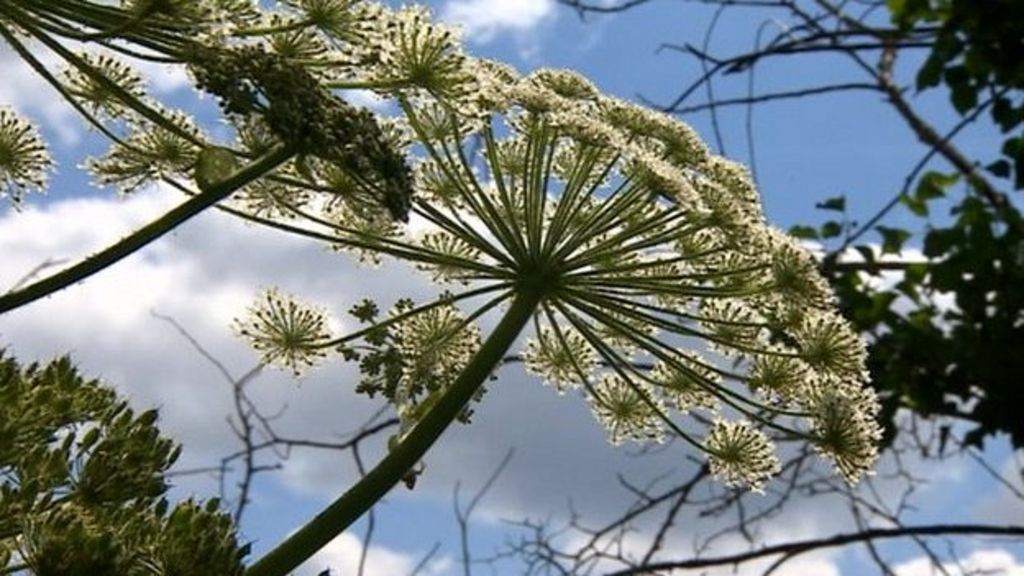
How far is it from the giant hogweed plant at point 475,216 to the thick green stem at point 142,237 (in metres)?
0.03

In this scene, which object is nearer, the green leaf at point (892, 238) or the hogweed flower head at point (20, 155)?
the hogweed flower head at point (20, 155)

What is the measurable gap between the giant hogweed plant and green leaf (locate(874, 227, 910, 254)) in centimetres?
235

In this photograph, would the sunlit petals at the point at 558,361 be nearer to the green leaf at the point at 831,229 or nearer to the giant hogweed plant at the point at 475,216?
the giant hogweed plant at the point at 475,216

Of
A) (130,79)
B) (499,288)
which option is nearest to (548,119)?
(499,288)

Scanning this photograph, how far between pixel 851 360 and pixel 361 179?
1.09 m

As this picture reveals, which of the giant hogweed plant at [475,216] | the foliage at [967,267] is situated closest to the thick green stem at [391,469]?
the giant hogweed plant at [475,216]

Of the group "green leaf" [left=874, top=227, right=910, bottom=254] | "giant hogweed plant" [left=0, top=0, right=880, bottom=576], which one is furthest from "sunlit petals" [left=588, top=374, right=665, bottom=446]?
"green leaf" [left=874, top=227, right=910, bottom=254]

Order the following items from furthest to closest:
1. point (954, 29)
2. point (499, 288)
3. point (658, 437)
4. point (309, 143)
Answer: point (954, 29) → point (658, 437) → point (499, 288) → point (309, 143)

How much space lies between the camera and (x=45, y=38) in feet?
6.33

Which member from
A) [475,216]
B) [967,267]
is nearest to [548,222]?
[475,216]

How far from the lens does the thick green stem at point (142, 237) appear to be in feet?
5.60

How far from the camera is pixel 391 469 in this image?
77.6 inches

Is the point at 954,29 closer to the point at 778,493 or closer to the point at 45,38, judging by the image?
the point at 778,493

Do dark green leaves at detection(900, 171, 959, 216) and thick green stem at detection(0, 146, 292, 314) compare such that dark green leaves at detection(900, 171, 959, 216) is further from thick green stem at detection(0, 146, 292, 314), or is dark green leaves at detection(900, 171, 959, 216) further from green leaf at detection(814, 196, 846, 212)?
thick green stem at detection(0, 146, 292, 314)
